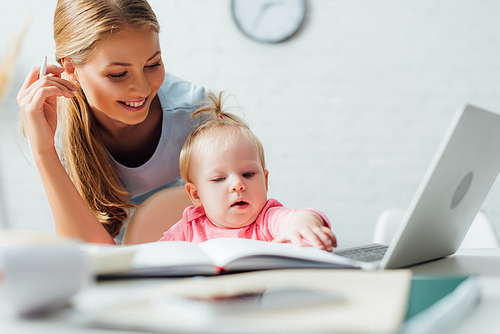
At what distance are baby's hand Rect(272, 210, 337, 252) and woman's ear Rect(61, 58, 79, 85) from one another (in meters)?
0.87

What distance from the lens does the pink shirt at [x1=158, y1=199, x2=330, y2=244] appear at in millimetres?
948

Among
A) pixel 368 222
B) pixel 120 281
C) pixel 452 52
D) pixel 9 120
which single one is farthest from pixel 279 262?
pixel 9 120

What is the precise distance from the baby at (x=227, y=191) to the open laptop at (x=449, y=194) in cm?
32

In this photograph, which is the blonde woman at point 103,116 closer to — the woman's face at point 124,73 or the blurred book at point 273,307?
the woman's face at point 124,73

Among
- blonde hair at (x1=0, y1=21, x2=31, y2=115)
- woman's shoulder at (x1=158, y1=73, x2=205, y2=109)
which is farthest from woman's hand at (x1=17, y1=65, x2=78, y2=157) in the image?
blonde hair at (x1=0, y1=21, x2=31, y2=115)

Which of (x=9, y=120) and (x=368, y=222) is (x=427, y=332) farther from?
(x=9, y=120)

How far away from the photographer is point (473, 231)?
128 centimetres

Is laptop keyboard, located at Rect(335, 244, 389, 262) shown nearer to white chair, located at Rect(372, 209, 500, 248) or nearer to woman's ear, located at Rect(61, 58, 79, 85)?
white chair, located at Rect(372, 209, 500, 248)

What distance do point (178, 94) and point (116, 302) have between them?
124cm

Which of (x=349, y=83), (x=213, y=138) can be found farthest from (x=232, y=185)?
(x=349, y=83)

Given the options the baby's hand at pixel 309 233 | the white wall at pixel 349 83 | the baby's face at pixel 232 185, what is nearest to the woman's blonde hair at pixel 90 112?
the baby's face at pixel 232 185

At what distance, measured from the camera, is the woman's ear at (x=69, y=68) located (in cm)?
126

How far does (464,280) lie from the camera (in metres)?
0.42

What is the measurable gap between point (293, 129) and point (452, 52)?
108 cm
